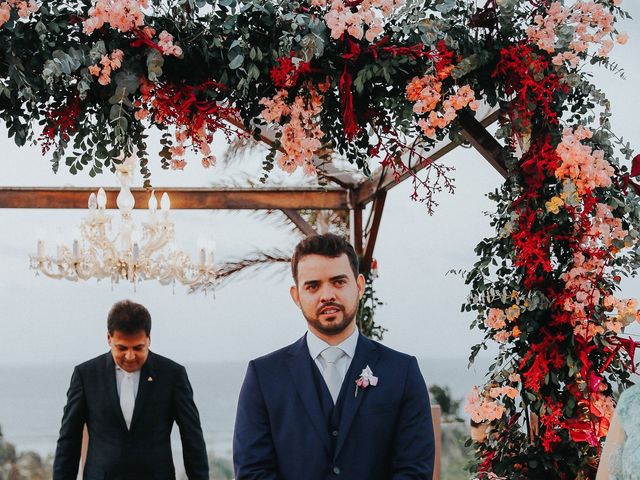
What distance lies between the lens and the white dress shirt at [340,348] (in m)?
2.30

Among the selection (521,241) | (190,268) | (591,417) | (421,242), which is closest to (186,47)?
(521,241)

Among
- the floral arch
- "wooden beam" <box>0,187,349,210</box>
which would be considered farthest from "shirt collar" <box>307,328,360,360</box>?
"wooden beam" <box>0,187,349,210</box>

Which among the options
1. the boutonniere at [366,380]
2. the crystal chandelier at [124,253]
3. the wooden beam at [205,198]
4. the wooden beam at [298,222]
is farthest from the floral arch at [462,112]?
the wooden beam at [298,222]

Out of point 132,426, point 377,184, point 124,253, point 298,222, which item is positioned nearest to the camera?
point 132,426

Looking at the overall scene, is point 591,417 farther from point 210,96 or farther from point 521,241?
point 210,96

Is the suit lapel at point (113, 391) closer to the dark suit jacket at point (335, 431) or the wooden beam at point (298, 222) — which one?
the dark suit jacket at point (335, 431)

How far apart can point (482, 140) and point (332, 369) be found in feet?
4.14

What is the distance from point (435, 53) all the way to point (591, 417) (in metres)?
1.36

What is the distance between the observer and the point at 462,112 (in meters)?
3.09

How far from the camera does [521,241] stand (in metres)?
2.94

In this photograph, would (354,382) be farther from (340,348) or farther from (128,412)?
(128,412)

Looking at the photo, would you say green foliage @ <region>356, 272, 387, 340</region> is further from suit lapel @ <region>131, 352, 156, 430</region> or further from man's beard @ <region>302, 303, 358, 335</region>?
man's beard @ <region>302, 303, 358, 335</region>

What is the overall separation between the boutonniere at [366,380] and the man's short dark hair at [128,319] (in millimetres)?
1329

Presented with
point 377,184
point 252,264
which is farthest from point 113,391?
point 252,264
